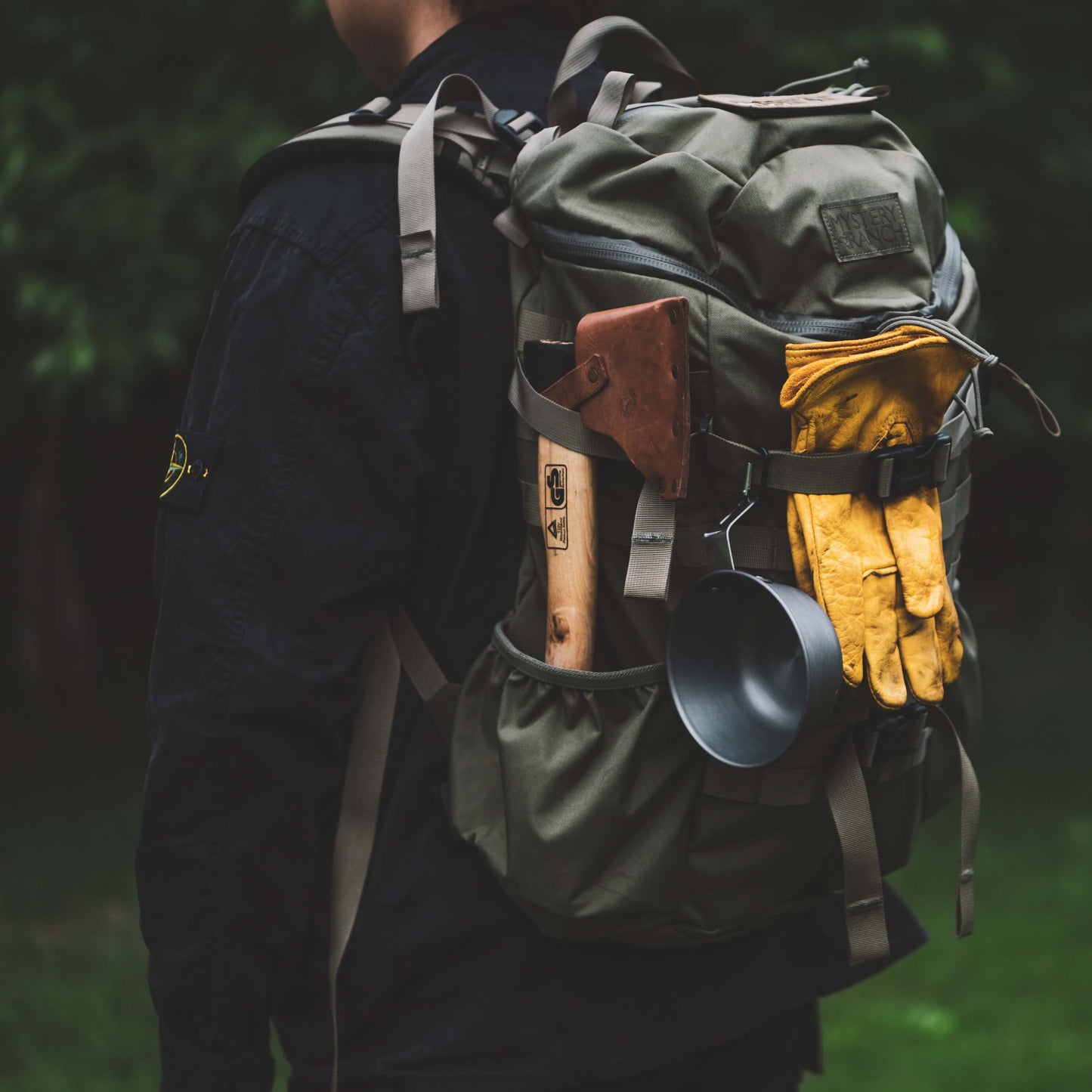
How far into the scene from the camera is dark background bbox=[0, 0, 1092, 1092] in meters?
4.25

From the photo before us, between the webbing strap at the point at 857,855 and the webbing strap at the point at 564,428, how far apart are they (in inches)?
17.2

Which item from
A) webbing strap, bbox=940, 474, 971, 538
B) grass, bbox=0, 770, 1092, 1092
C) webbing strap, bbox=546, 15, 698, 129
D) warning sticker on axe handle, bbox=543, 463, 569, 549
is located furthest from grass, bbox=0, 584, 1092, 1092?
webbing strap, bbox=546, 15, 698, 129

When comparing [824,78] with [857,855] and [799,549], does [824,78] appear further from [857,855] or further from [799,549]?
[857,855]

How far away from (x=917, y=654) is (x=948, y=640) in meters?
0.07

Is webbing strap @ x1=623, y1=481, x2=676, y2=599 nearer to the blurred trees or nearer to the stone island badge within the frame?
the stone island badge

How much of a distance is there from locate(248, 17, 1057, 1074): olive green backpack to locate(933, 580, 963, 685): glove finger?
0.21ft

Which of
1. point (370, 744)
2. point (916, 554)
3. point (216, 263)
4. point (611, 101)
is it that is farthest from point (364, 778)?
point (216, 263)

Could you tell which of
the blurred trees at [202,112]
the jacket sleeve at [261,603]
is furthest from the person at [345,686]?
the blurred trees at [202,112]

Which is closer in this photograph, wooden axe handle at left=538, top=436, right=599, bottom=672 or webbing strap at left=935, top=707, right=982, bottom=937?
wooden axe handle at left=538, top=436, right=599, bottom=672

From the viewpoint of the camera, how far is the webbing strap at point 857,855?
1510mm

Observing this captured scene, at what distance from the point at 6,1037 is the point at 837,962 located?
10.7 feet

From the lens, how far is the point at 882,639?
4.74 ft

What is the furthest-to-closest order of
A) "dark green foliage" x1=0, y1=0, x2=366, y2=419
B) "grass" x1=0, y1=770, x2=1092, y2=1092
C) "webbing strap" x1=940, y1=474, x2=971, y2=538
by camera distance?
"dark green foliage" x1=0, y1=0, x2=366, y2=419
"grass" x1=0, y1=770, x2=1092, y2=1092
"webbing strap" x1=940, y1=474, x2=971, y2=538

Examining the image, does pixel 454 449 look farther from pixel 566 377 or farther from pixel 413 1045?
pixel 413 1045
